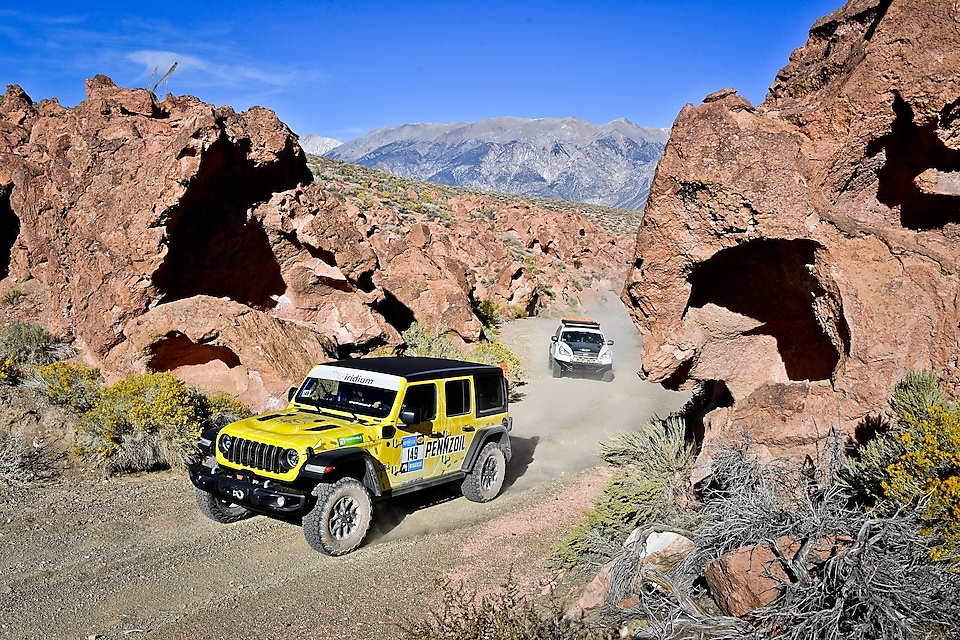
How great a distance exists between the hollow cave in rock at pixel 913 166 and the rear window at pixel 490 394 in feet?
16.3

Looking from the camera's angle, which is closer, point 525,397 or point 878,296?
point 878,296

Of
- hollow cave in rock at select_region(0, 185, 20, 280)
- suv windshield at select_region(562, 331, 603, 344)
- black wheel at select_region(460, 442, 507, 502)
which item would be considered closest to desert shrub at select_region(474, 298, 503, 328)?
suv windshield at select_region(562, 331, 603, 344)

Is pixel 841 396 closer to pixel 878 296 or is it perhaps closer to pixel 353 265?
pixel 878 296

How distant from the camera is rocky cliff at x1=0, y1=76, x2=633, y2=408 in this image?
454 inches

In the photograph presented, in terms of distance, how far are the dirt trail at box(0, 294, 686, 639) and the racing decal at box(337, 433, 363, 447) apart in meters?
1.11

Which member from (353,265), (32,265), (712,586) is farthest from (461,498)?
(32,265)

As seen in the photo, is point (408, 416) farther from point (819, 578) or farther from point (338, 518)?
point (819, 578)

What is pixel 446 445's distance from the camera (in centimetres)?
834

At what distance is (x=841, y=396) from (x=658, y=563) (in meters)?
2.47

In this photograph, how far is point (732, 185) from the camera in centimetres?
664

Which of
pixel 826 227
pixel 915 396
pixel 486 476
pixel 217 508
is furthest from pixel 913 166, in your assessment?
pixel 217 508

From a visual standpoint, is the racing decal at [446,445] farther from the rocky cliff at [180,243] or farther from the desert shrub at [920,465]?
the desert shrub at [920,465]

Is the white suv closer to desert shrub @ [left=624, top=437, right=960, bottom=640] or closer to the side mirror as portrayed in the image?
the side mirror

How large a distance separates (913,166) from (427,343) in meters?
12.5
